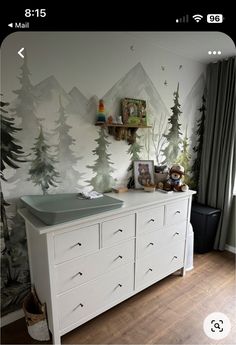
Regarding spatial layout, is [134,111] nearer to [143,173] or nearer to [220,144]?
[143,173]

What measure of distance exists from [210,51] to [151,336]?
2502mm

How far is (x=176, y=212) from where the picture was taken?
6.21 ft

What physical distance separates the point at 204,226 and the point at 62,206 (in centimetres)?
174

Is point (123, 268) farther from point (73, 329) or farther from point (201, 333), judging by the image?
point (201, 333)

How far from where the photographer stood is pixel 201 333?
1499mm

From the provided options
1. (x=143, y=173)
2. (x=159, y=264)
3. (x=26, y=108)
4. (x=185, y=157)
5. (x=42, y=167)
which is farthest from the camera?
(x=185, y=157)

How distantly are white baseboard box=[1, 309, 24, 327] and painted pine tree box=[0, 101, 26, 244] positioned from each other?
2.27 ft

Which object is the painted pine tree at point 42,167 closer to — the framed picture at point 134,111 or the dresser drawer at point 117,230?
the dresser drawer at point 117,230

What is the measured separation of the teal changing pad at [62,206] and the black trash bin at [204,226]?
4.42 ft

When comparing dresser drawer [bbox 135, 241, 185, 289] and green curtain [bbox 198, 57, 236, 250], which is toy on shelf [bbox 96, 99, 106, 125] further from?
green curtain [bbox 198, 57, 236, 250]

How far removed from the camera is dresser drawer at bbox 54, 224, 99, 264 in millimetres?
1262

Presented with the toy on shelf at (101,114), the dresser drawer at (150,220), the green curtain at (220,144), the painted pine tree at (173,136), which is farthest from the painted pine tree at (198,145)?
the toy on shelf at (101,114)

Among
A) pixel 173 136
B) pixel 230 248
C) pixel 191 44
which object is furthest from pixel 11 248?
pixel 230 248

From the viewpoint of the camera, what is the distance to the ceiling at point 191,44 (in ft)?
5.84
